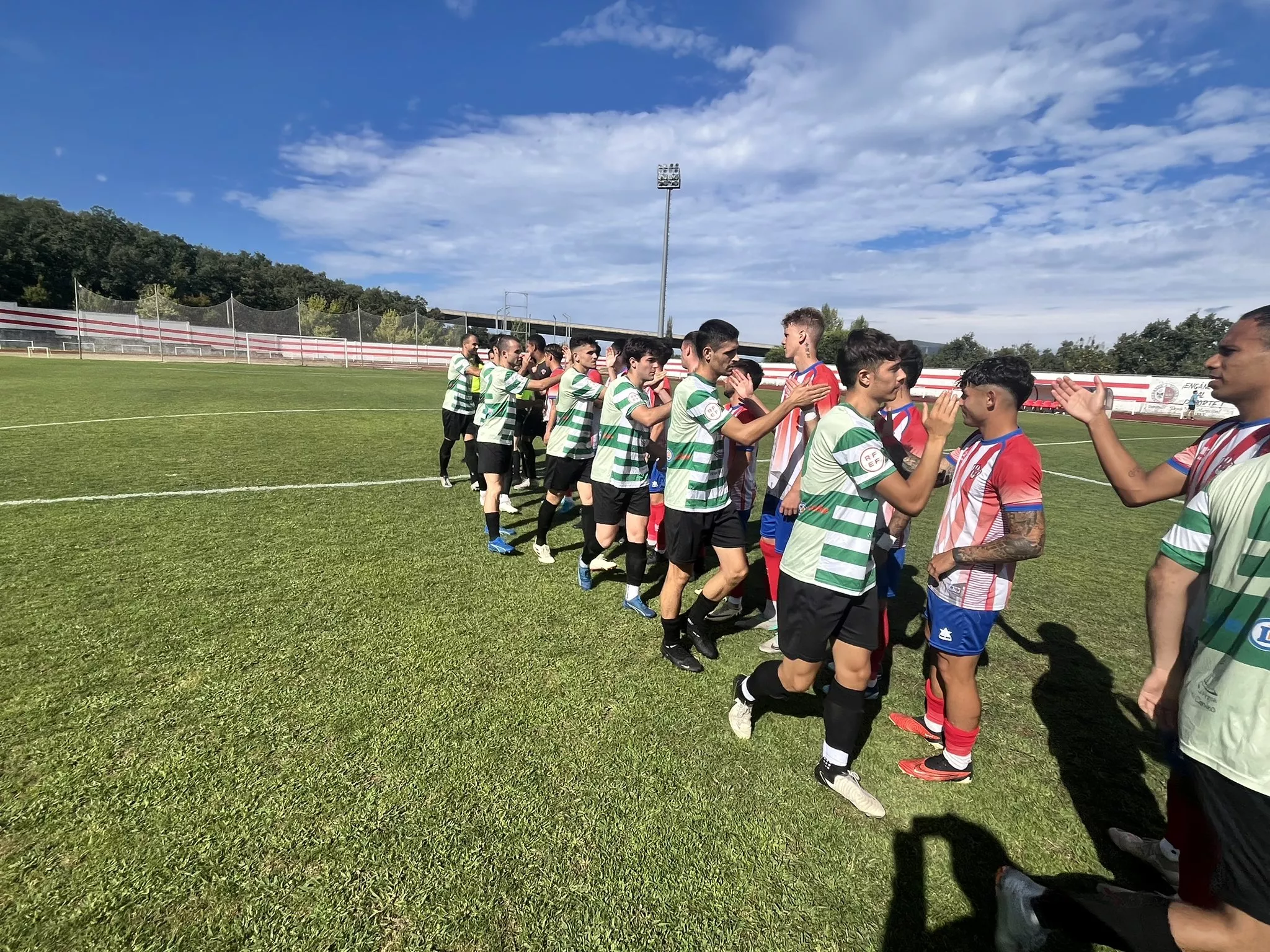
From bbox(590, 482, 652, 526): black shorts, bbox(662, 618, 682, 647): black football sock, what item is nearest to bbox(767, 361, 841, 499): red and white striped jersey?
bbox(590, 482, 652, 526): black shorts

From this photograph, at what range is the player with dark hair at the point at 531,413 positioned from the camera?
7301mm

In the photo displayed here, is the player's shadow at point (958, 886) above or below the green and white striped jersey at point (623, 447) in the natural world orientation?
below

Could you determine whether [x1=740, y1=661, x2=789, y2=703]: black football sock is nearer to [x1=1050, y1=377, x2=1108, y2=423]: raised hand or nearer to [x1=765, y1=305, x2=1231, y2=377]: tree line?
[x1=1050, y1=377, x2=1108, y2=423]: raised hand

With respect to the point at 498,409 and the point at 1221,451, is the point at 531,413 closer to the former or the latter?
the point at 498,409

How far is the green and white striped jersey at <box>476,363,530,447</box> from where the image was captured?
565 cm

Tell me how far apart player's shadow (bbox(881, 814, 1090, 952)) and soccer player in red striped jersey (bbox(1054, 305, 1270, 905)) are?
49cm

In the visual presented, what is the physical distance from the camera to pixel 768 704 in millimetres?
3484

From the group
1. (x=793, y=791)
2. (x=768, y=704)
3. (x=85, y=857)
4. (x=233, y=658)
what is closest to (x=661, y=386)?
(x=768, y=704)

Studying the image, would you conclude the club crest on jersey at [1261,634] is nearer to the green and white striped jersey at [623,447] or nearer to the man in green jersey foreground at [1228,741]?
the man in green jersey foreground at [1228,741]

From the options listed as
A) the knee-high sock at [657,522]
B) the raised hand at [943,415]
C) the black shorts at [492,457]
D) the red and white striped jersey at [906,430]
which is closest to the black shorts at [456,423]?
the black shorts at [492,457]

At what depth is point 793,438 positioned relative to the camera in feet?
14.0

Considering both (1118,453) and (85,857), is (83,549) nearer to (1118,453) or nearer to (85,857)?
(85,857)

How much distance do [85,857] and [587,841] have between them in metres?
1.85

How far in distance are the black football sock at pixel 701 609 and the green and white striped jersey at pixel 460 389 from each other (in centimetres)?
486
